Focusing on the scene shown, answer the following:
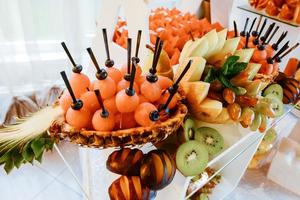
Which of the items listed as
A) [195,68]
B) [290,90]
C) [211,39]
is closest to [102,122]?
[195,68]

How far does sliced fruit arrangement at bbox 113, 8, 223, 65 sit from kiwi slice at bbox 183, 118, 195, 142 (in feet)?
1.00

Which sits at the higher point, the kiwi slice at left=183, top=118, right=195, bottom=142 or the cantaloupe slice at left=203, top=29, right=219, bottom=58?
the cantaloupe slice at left=203, top=29, right=219, bottom=58

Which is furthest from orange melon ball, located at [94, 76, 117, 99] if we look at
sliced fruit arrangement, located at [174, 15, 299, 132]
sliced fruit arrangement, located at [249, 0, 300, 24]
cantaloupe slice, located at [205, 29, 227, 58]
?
sliced fruit arrangement, located at [249, 0, 300, 24]

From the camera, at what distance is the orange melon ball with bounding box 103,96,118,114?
604mm

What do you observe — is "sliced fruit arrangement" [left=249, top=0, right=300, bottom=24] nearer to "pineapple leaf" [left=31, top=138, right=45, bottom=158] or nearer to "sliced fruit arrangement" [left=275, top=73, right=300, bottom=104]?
"sliced fruit arrangement" [left=275, top=73, right=300, bottom=104]

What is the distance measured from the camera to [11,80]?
1.58m

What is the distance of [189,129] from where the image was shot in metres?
0.77

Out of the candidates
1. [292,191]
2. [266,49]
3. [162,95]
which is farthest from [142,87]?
[292,191]

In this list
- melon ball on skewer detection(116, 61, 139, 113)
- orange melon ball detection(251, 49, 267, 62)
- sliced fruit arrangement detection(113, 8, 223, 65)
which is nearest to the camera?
melon ball on skewer detection(116, 61, 139, 113)

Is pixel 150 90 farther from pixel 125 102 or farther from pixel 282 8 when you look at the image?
pixel 282 8

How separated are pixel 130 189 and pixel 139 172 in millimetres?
45

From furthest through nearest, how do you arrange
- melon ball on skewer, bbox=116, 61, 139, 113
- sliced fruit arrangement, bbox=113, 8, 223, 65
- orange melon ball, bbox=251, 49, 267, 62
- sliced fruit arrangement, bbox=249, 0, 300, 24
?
sliced fruit arrangement, bbox=249, 0, 300, 24 → sliced fruit arrangement, bbox=113, 8, 223, 65 → orange melon ball, bbox=251, 49, 267, 62 → melon ball on skewer, bbox=116, 61, 139, 113

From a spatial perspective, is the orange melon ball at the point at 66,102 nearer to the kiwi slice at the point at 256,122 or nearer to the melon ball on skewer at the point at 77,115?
the melon ball on skewer at the point at 77,115

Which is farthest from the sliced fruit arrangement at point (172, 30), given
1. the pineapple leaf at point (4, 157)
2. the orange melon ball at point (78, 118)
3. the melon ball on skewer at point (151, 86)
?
the pineapple leaf at point (4, 157)
